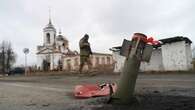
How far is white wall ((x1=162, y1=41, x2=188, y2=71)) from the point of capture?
18400mm

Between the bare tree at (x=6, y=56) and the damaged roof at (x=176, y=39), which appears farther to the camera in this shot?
the bare tree at (x=6, y=56)

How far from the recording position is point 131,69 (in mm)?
5242

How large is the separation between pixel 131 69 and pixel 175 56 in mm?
13981

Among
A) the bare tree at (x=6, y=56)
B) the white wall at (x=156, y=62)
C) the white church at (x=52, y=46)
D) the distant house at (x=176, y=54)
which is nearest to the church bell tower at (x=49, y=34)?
the white church at (x=52, y=46)

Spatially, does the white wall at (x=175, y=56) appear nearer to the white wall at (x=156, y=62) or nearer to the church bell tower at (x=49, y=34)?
the white wall at (x=156, y=62)

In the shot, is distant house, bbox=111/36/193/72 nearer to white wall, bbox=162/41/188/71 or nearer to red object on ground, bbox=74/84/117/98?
white wall, bbox=162/41/188/71

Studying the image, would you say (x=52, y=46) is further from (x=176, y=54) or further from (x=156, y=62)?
(x=176, y=54)

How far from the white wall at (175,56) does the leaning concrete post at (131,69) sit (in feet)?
44.9

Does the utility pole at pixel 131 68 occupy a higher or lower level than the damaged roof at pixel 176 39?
lower

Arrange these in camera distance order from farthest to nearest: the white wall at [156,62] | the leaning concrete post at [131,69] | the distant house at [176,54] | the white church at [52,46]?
1. the white church at [52,46]
2. the white wall at [156,62]
3. the distant house at [176,54]
4. the leaning concrete post at [131,69]

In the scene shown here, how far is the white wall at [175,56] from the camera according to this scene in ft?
Result: 60.4

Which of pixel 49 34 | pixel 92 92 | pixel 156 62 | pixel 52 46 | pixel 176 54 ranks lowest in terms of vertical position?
pixel 92 92

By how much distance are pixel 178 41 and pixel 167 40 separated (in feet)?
2.17

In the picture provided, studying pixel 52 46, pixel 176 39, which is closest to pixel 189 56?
pixel 176 39
